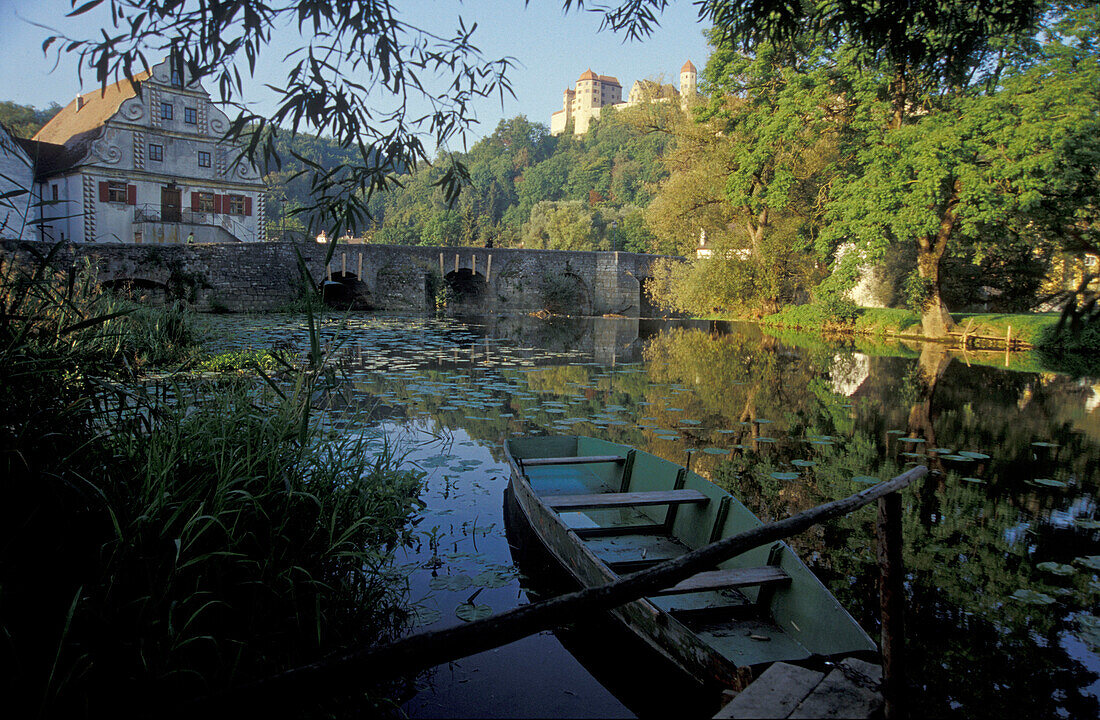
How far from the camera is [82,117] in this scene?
1101 inches

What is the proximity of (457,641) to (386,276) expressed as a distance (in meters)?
25.6

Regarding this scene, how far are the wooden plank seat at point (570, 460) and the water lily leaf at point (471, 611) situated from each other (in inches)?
60.7

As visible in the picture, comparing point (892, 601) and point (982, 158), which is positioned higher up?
point (982, 158)

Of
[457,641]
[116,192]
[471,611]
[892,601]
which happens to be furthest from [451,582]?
[116,192]

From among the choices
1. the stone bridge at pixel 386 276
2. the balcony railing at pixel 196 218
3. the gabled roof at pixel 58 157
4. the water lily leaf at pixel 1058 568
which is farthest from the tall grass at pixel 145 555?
the gabled roof at pixel 58 157

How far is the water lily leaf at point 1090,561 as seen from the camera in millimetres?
3901

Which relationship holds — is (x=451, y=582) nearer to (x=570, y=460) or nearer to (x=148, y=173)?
(x=570, y=460)

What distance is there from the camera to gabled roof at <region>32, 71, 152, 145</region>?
2594 cm

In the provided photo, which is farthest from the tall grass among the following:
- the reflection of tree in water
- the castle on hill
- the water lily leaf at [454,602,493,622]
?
the castle on hill

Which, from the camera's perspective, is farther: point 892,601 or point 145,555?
point 145,555

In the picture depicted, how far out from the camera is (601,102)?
3462 inches

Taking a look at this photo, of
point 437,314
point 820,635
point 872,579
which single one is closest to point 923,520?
point 872,579

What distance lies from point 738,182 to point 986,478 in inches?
611

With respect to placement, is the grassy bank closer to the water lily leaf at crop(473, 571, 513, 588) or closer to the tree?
the tree
